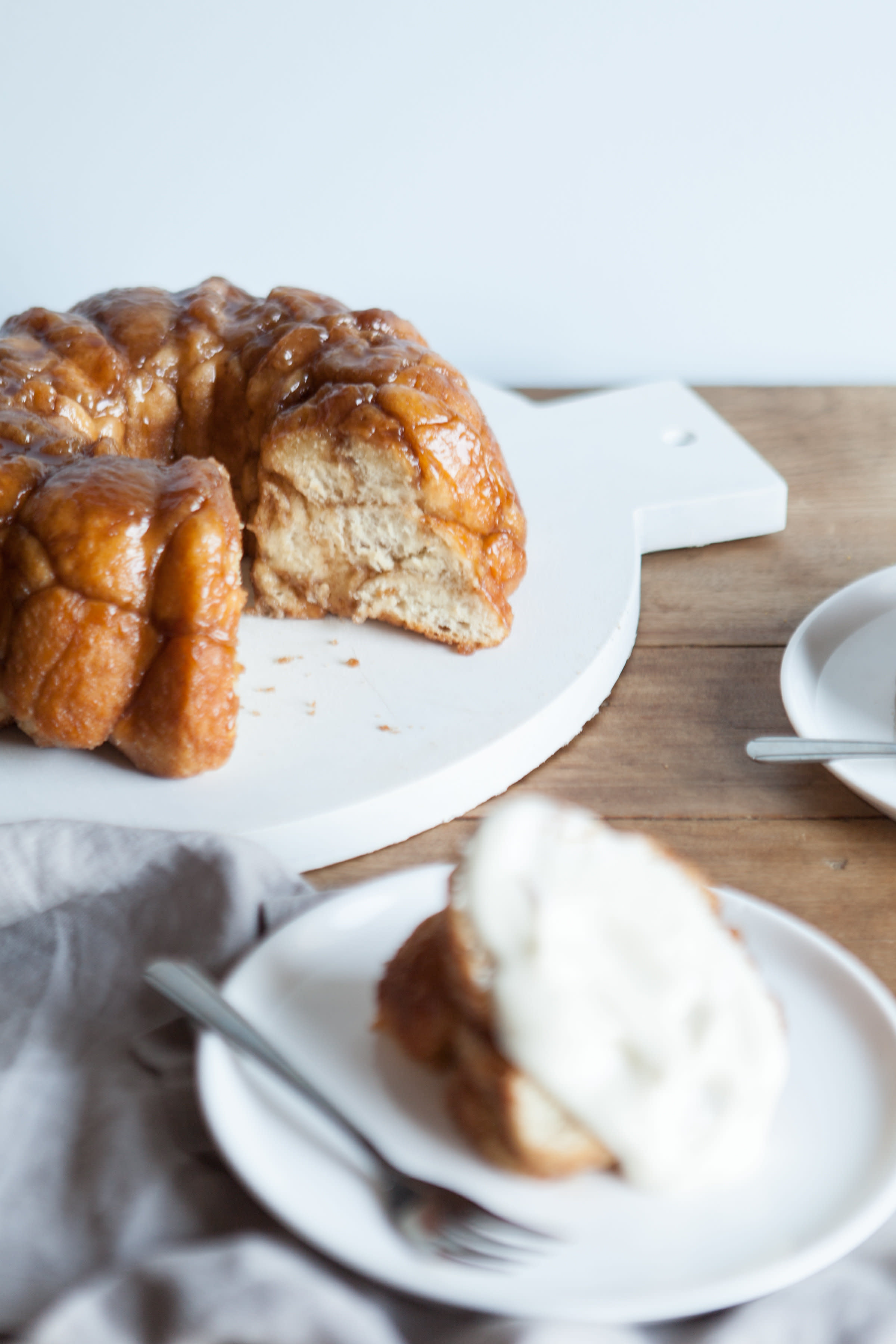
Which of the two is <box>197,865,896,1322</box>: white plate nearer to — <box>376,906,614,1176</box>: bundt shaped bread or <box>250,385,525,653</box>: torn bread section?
<box>376,906,614,1176</box>: bundt shaped bread

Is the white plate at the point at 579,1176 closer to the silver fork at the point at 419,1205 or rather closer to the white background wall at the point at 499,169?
the silver fork at the point at 419,1205

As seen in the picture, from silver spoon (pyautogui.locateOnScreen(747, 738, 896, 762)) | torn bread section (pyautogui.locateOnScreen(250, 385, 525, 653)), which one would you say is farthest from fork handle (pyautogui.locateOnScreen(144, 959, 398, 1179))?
torn bread section (pyautogui.locateOnScreen(250, 385, 525, 653))

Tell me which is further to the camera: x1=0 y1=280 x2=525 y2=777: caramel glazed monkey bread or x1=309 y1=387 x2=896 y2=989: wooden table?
x1=0 y1=280 x2=525 y2=777: caramel glazed monkey bread

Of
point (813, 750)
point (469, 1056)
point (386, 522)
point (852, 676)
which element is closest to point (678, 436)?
point (386, 522)

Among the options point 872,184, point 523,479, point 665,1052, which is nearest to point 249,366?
point 523,479

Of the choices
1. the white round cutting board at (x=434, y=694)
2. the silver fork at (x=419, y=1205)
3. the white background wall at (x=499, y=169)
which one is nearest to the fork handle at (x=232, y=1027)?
the silver fork at (x=419, y=1205)

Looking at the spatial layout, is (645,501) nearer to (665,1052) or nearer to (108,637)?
(108,637)
